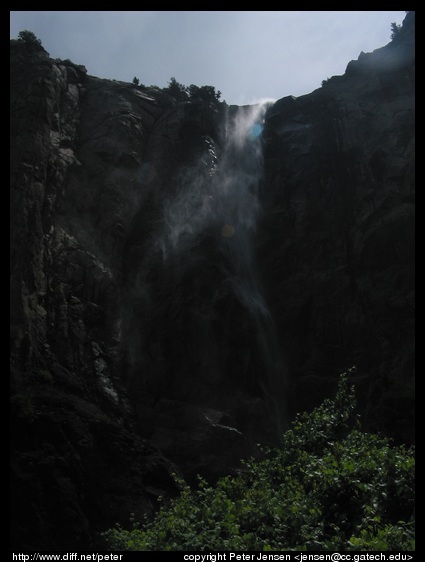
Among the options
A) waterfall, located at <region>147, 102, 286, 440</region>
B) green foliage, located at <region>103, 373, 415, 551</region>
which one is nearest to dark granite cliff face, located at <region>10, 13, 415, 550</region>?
waterfall, located at <region>147, 102, 286, 440</region>

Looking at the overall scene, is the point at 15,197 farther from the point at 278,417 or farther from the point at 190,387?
the point at 278,417

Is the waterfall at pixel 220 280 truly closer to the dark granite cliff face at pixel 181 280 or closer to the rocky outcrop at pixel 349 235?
the dark granite cliff face at pixel 181 280

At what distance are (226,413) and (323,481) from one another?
11.5 metres

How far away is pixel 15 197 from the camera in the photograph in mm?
27500

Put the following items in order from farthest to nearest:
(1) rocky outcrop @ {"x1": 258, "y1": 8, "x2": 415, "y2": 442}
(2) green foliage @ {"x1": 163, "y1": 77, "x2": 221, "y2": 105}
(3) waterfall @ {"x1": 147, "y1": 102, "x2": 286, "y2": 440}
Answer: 1. (2) green foliage @ {"x1": 163, "y1": 77, "x2": 221, "y2": 105}
2. (1) rocky outcrop @ {"x1": 258, "y1": 8, "x2": 415, "y2": 442}
3. (3) waterfall @ {"x1": 147, "y1": 102, "x2": 286, "y2": 440}

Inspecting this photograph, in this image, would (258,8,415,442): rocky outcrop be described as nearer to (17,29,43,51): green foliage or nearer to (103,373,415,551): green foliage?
(103,373,415,551): green foliage

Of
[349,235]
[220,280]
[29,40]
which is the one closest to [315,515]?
[220,280]

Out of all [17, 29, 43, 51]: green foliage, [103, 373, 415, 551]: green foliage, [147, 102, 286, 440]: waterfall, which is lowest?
[103, 373, 415, 551]: green foliage

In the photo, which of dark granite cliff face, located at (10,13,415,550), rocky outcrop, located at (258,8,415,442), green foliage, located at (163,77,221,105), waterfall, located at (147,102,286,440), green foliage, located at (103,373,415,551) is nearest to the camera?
green foliage, located at (103,373,415,551)

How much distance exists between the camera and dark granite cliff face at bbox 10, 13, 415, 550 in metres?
22.5

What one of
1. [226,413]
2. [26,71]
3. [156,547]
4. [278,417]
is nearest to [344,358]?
[278,417]

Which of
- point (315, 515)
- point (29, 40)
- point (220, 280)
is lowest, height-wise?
point (315, 515)

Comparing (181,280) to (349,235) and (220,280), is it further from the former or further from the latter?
(349,235)

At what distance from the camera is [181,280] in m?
31.9
